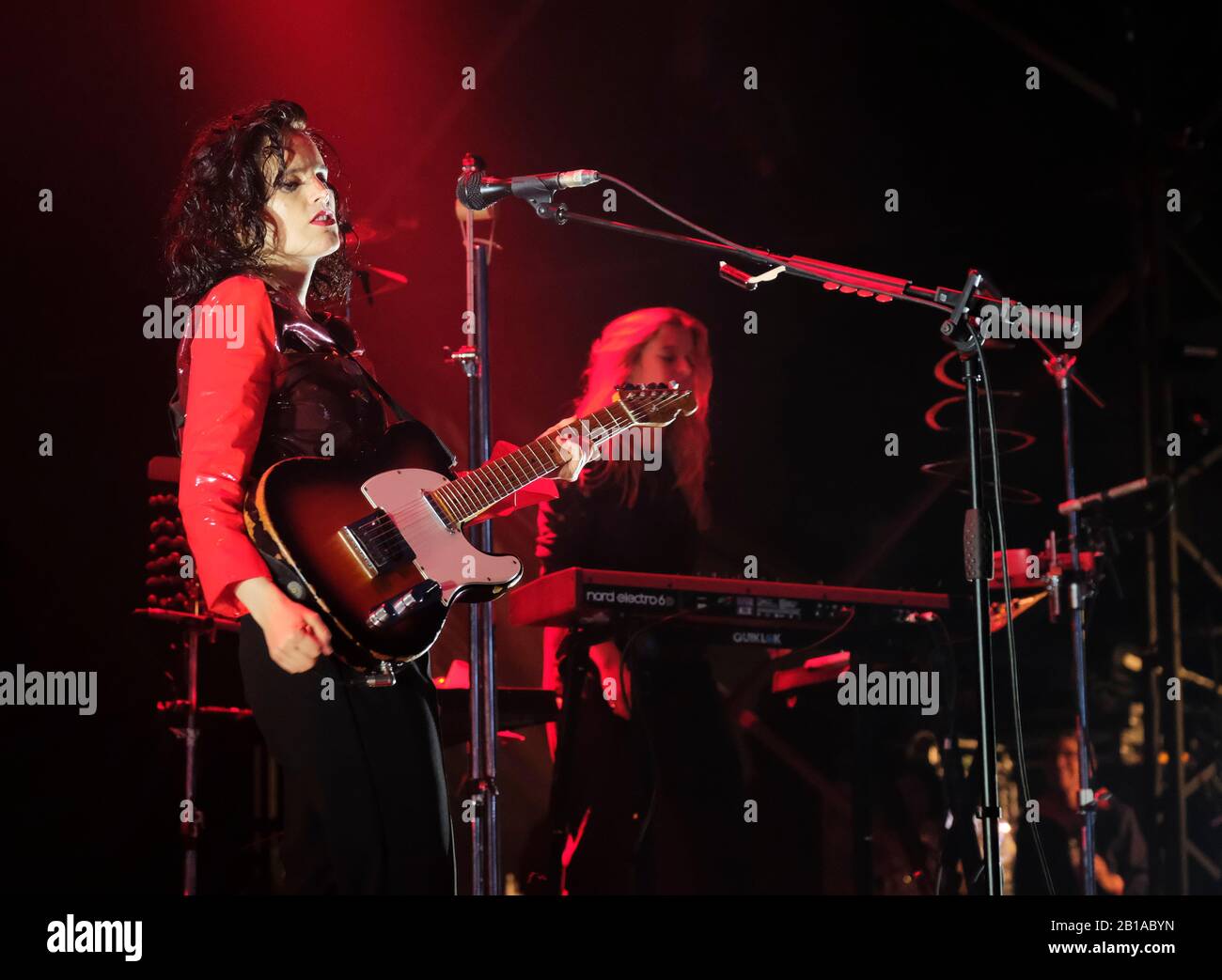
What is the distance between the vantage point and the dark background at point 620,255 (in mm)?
3699

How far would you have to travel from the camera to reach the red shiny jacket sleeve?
2166 mm

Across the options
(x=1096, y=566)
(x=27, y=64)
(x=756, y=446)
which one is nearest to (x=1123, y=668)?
(x=1096, y=566)

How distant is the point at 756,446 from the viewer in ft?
16.4

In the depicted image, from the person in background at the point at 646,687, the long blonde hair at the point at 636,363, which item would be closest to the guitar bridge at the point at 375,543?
the person in background at the point at 646,687

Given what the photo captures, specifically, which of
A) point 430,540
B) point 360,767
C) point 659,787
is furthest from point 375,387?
point 659,787

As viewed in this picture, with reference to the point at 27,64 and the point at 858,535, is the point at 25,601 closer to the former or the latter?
the point at 27,64

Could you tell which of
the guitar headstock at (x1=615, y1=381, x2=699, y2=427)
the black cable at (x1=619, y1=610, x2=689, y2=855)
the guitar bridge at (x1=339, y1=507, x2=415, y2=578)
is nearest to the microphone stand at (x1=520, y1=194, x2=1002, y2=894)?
the guitar headstock at (x1=615, y1=381, x2=699, y2=427)

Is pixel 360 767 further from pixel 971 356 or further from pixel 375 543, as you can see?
pixel 971 356

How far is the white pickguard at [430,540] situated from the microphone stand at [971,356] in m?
0.77

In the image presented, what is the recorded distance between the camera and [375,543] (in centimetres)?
229

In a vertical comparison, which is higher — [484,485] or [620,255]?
[620,255]

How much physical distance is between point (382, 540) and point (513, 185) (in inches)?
36.5

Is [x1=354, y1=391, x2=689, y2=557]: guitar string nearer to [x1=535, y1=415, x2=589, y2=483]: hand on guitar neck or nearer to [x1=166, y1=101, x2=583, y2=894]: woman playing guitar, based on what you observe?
[x1=535, y1=415, x2=589, y2=483]: hand on guitar neck

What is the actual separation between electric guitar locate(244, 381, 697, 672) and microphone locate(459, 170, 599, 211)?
2.10ft
